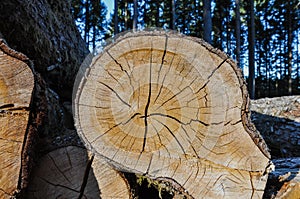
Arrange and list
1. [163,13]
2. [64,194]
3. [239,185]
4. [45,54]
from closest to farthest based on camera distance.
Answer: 1. [239,185]
2. [64,194]
3. [45,54]
4. [163,13]

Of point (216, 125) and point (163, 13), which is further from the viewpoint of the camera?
point (163, 13)

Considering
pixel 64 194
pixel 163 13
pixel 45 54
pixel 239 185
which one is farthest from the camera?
pixel 163 13

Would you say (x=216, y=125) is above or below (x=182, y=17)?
below

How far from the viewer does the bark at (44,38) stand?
9.93 ft

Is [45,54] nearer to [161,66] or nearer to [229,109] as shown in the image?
[161,66]

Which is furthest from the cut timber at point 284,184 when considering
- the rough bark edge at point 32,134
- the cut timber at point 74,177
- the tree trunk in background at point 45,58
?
the rough bark edge at point 32,134

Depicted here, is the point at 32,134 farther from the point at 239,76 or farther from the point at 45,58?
the point at 45,58

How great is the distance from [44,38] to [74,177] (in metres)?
2.05

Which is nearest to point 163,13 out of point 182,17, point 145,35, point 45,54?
point 182,17

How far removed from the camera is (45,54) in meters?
3.30

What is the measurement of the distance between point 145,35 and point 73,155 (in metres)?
0.84

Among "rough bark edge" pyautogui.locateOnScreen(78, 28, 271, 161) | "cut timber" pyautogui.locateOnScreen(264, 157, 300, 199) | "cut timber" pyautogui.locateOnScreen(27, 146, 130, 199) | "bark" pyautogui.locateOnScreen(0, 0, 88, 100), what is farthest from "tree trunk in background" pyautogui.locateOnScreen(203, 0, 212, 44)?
"cut timber" pyautogui.locateOnScreen(27, 146, 130, 199)

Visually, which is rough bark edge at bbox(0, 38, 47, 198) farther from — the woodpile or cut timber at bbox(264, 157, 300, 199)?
cut timber at bbox(264, 157, 300, 199)

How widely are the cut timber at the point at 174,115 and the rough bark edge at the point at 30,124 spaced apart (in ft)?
0.73
